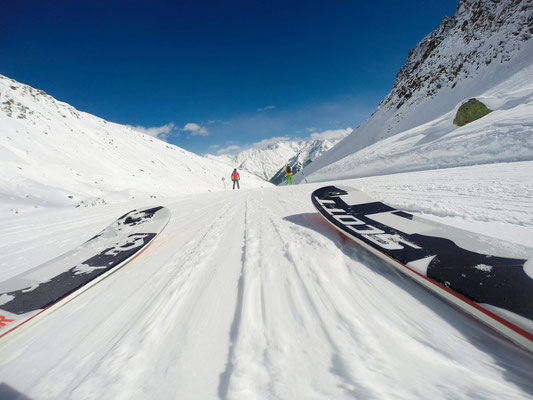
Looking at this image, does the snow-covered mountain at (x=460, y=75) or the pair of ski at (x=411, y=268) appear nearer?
the pair of ski at (x=411, y=268)

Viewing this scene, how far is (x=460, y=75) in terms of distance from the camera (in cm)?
3033

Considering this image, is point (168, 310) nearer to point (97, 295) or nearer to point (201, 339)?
point (201, 339)

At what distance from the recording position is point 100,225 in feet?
14.7

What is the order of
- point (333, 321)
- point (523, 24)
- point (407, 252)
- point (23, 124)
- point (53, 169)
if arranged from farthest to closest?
point (523, 24)
point (23, 124)
point (53, 169)
point (407, 252)
point (333, 321)

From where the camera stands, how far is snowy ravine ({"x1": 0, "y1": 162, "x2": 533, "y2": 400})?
90 centimetres

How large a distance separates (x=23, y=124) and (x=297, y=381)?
20.1m

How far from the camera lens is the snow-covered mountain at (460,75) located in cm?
1941

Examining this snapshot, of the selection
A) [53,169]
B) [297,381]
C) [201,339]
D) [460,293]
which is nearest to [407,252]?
[460,293]

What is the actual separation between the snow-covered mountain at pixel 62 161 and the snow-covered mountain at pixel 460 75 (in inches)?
513

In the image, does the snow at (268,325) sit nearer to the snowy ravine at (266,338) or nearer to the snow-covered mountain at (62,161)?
the snowy ravine at (266,338)

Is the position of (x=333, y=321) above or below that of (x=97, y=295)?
below

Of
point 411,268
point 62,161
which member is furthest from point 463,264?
point 62,161

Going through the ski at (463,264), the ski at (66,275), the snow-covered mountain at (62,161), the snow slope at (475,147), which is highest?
the snow-covered mountain at (62,161)

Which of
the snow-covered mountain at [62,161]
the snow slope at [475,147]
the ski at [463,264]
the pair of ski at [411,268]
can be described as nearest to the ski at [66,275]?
the pair of ski at [411,268]
